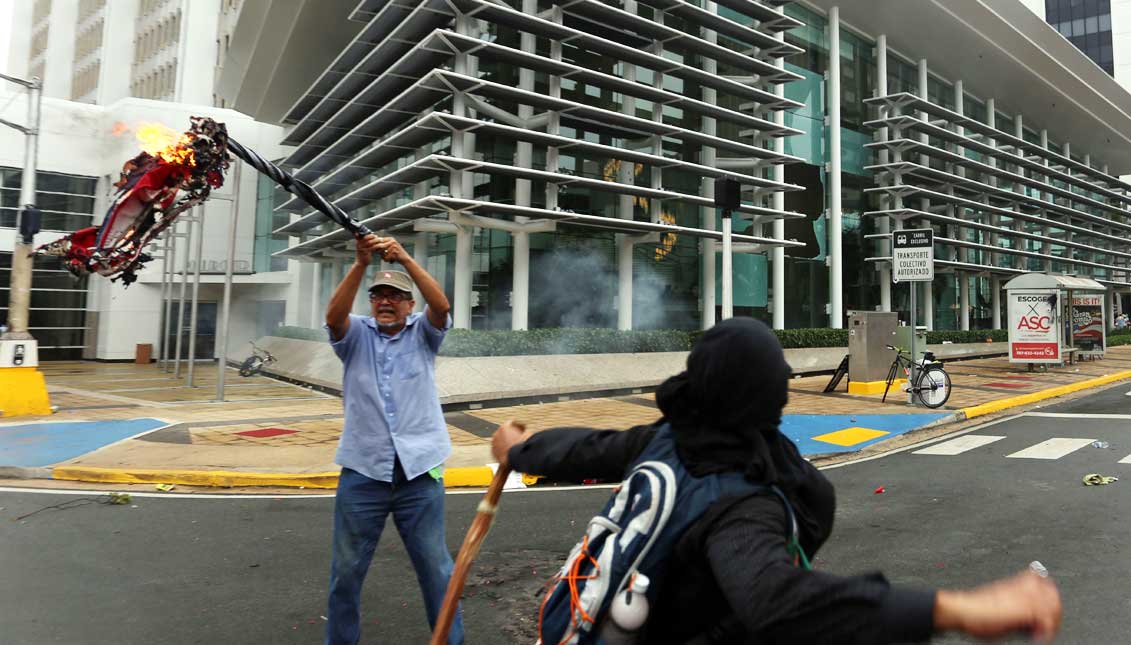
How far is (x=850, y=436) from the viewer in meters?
10.1

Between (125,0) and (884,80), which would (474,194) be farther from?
(125,0)

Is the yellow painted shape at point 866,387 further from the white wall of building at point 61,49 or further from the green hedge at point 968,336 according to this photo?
the white wall of building at point 61,49

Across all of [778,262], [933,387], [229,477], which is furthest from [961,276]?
[229,477]

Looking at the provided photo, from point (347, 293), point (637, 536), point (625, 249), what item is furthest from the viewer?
point (625, 249)

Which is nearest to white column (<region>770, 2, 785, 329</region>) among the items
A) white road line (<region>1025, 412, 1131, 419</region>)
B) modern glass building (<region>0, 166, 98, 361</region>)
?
white road line (<region>1025, 412, 1131, 419</region>)

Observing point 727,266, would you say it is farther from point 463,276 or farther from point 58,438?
point 58,438

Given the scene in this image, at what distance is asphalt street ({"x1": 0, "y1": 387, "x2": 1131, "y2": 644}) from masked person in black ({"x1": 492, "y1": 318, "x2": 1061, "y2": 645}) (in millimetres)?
2520

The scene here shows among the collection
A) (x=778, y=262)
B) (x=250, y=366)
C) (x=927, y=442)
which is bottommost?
(x=927, y=442)

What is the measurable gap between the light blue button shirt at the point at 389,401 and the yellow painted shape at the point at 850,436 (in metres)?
7.76

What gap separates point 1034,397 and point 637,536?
16.2 m

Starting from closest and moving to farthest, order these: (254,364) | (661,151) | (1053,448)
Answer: (1053,448), (661,151), (254,364)

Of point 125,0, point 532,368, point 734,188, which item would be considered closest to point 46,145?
point 125,0

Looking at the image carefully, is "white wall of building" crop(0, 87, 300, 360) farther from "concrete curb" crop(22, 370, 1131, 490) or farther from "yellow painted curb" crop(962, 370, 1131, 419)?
"yellow painted curb" crop(962, 370, 1131, 419)

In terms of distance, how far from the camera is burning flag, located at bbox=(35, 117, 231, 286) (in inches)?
149
